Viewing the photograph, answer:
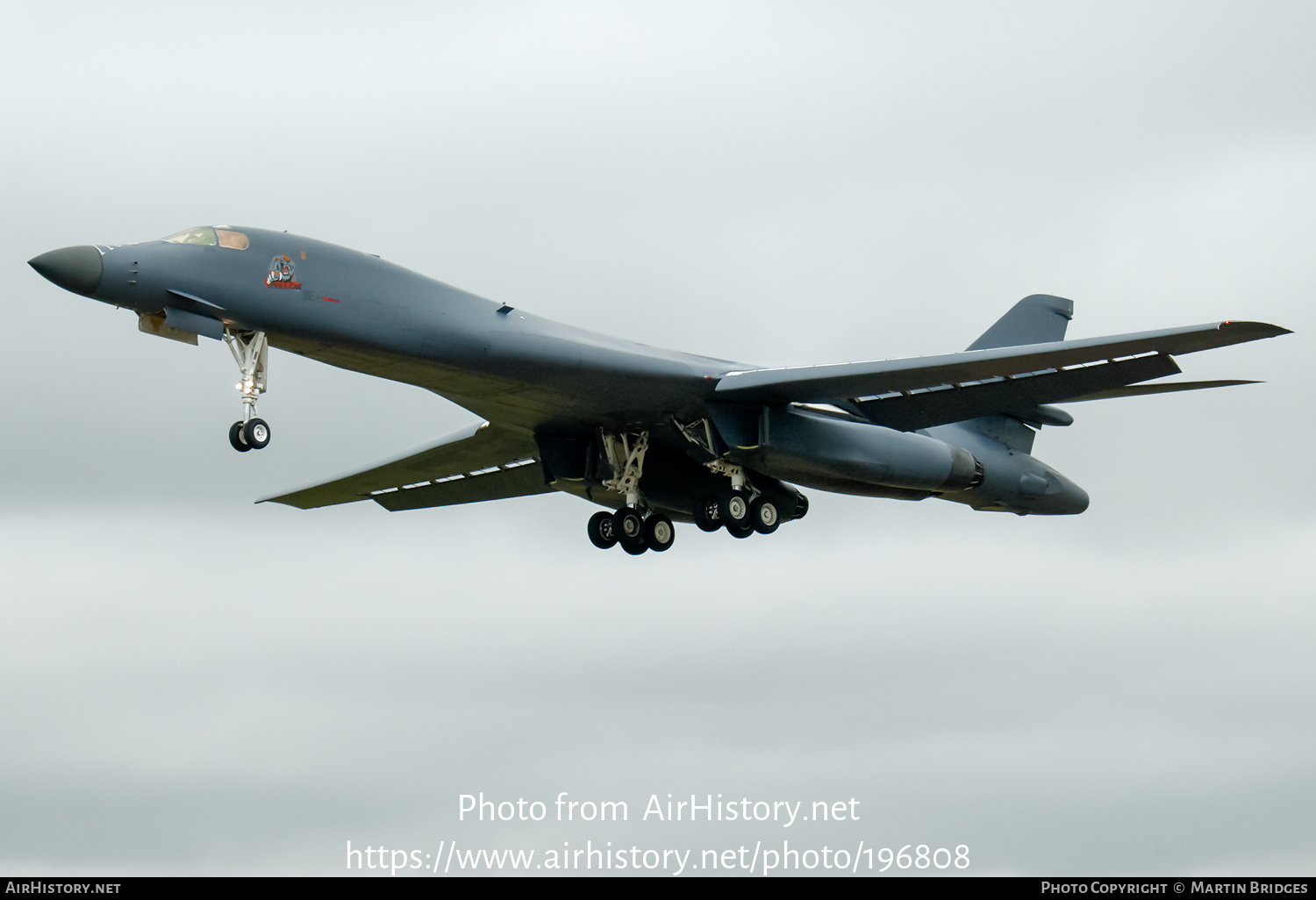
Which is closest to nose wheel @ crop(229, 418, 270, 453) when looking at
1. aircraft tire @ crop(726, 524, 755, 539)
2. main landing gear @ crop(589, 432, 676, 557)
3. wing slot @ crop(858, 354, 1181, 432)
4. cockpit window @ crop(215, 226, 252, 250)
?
cockpit window @ crop(215, 226, 252, 250)

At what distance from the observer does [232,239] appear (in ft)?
78.6

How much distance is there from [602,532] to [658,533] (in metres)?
1.03

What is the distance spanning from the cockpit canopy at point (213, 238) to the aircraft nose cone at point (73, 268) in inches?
53.3

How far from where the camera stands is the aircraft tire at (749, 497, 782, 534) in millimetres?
29562

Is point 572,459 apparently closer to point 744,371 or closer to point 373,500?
point 744,371

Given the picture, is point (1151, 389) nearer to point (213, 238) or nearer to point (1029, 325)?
point (1029, 325)

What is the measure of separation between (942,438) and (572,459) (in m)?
7.42

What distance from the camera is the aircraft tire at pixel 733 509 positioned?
29.3 metres

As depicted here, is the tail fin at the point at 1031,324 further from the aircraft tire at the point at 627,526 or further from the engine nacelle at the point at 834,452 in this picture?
the aircraft tire at the point at 627,526

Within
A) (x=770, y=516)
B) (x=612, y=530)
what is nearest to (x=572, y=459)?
(x=612, y=530)

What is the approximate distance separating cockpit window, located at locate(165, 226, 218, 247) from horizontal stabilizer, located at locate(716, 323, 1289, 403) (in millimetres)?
8779

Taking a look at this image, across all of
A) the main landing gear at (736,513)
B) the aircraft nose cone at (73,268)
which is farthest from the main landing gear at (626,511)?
the aircraft nose cone at (73,268)

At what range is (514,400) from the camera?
2777 cm

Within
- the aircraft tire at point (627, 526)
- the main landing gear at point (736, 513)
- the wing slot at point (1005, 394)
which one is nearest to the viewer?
the wing slot at point (1005, 394)
